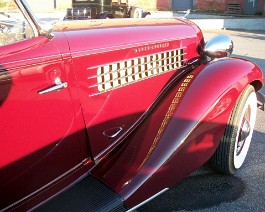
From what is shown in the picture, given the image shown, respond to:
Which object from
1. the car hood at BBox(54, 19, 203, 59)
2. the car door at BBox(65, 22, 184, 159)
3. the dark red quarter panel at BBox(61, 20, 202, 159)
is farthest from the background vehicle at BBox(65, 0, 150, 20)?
the car door at BBox(65, 22, 184, 159)

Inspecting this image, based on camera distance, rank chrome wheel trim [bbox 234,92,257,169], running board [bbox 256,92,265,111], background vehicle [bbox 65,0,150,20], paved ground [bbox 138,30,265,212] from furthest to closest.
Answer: background vehicle [bbox 65,0,150,20] → running board [bbox 256,92,265,111] → chrome wheel trim [bbox 234,92,257,169] → paved ground [bbox 138,30,265,212]

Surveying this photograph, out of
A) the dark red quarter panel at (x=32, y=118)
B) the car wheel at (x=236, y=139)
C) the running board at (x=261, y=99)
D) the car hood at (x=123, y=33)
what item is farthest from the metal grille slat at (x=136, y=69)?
the running board at (x=261, y=99)

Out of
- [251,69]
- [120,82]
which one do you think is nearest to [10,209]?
[120,82]

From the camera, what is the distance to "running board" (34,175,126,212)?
2096mm

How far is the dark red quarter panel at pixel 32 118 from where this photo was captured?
1.81 m

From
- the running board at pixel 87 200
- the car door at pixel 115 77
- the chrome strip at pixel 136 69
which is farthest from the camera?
the chrome strip at pixel 136 69

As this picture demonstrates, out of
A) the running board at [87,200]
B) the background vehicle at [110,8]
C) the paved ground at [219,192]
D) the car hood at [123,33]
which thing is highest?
the background vehicle at [110,8]

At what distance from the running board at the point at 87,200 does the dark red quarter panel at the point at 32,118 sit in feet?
0.44

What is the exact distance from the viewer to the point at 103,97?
2.36 meters

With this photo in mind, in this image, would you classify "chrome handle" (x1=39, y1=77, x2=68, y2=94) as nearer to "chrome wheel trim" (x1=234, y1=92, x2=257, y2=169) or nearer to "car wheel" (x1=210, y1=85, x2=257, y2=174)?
"car wheel" (x1=210, y1=85, x2=257, y2=174)

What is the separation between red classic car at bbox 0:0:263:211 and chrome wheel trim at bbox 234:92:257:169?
0.10ft

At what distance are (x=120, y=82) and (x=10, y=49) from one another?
2.81 feet

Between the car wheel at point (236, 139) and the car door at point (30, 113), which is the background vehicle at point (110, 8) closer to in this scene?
the car wheel at point (236, 139)

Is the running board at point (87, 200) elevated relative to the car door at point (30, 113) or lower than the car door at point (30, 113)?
lower
